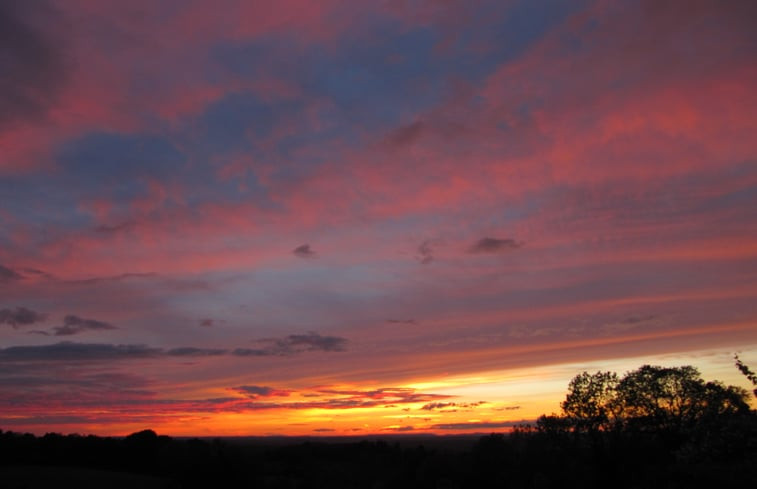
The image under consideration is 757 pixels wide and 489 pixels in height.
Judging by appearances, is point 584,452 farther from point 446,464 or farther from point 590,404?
point 446,464

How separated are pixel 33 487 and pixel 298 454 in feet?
296

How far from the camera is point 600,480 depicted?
58312 millimetres

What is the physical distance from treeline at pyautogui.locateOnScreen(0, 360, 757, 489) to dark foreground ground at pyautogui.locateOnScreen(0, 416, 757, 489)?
5.7 inches

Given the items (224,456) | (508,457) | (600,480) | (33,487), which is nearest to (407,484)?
(508,457)

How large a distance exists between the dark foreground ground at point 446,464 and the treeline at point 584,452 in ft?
0.48

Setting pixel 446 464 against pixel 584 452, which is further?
pixel 446 464

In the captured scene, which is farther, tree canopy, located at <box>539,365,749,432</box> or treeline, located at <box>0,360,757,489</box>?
tree canopy, located at <box>539,365,749,432</box>

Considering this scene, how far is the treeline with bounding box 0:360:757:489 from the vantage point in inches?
1206

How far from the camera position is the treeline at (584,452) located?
1206 inches

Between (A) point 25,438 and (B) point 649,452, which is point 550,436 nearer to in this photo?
(B) point 649,452

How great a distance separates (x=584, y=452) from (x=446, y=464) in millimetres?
34880

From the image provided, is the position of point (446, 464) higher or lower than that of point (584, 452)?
lower

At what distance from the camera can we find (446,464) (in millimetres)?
93750

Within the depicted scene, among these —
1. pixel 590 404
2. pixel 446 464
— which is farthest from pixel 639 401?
pixel 446 464
